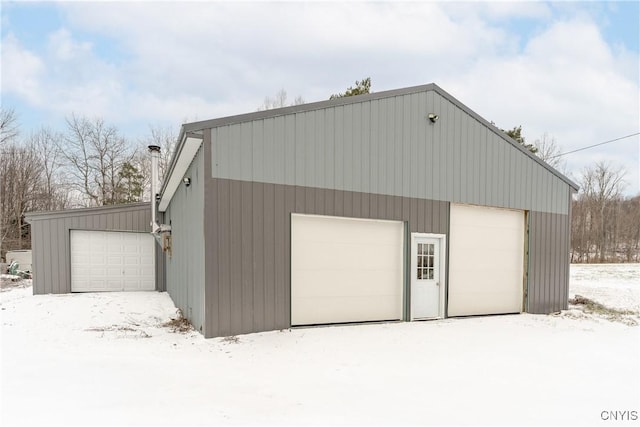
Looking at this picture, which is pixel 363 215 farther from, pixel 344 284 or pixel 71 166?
pixel 71 166

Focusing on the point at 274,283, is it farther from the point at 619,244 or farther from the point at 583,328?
the point at 619,244

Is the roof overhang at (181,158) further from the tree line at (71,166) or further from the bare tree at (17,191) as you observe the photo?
the bare tree at (17,191)

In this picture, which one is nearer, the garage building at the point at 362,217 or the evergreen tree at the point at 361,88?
the garage building at the point at 362,217

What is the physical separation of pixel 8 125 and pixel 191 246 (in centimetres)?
2018

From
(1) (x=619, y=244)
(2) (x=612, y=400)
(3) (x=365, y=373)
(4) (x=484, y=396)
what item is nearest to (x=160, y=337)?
(3) (x=365, y=373)

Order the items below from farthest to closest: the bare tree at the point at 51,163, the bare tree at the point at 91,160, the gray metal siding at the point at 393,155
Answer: the bare tree at the point at 51,163, the bare tree at the point at 91,160, the gray metal siding at the point at 393,155

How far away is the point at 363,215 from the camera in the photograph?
6.09 meters

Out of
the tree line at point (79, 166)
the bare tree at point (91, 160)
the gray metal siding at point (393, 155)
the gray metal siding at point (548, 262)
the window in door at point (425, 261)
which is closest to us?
the gray metal siding at point (393, 155)

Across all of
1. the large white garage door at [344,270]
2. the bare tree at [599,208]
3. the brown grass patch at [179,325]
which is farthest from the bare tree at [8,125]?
the bare tree at [599,208]

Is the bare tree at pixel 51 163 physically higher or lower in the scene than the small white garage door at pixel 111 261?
higher

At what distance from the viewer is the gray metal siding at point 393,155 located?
5.23m

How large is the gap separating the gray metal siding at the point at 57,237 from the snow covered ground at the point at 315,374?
365 cm

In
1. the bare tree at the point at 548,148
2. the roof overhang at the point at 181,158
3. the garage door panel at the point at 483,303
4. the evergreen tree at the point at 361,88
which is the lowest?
the garage door panel at the point at 483,303

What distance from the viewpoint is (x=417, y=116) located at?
22.1 feet
